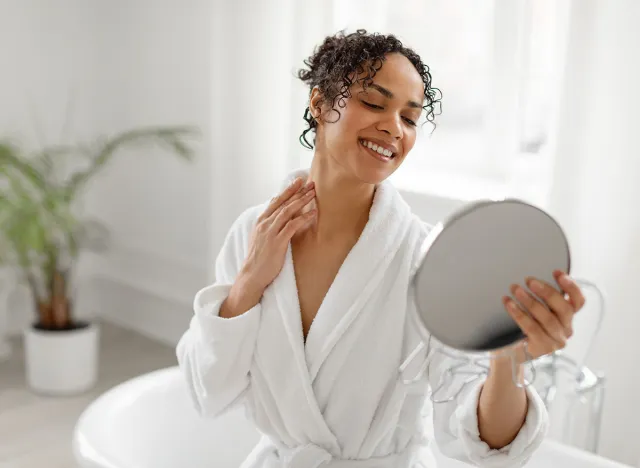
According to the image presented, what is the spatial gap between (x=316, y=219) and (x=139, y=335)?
94.8 inches

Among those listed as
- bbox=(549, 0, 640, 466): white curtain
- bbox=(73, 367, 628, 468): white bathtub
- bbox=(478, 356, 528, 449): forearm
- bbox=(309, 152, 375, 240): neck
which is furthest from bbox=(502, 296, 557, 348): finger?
bbox=(549, 0, 640, 466): white curtain

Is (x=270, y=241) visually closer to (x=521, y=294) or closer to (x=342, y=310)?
(x=342, y=310)

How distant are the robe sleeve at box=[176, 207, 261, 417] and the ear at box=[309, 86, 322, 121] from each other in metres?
0.29

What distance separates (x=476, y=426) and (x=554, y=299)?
269mm

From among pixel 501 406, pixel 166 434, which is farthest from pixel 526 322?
pixel 166 434

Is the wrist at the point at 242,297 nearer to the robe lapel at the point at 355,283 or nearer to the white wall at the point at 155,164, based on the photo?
the robe lapel at the point at 355,283

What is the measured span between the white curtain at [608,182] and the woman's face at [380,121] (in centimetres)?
82

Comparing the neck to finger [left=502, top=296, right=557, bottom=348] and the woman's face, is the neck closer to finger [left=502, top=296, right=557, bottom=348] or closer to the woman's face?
the woman's face

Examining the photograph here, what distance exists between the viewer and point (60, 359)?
279 centimetres

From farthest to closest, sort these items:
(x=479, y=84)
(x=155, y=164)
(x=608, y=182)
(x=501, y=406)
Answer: (x=155, y=164), (x=479, y=84), (x=608, y=182), (x=501, y=406)

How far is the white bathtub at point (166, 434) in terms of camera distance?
5.34ft

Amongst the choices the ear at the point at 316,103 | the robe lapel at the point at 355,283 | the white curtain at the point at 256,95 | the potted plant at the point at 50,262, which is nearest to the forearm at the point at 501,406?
the robe lapel at the point at 355,283

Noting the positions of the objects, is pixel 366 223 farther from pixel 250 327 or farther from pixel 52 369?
pixel 52 369

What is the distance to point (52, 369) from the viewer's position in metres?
2.79
